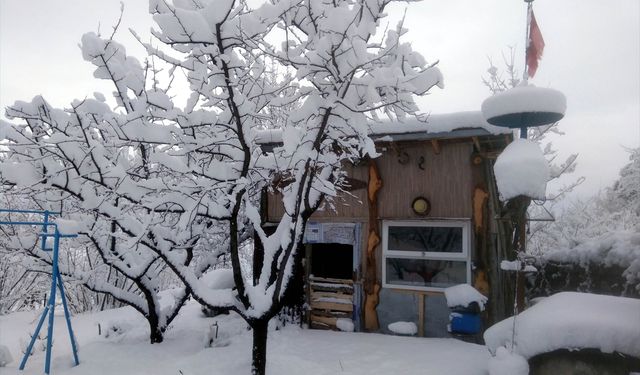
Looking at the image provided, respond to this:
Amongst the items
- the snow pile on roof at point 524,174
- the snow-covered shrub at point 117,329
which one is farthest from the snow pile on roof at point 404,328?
the snow-covered shrub at point 117,329

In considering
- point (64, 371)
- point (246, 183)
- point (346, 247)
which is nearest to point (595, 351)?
point (246, 183)

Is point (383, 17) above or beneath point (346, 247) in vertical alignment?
above

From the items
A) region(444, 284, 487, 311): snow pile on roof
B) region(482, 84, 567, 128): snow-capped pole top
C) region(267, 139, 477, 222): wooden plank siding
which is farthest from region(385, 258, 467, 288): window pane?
region(482, 84, 567, 128): snow-capped pole top

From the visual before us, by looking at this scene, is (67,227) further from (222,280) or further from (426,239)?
(426,239)

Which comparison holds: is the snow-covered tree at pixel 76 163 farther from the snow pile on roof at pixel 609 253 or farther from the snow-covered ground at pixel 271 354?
the snow pile on roof at pixel 609 253

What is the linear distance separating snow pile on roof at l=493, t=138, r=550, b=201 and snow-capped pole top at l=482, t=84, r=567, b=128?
0.42 m

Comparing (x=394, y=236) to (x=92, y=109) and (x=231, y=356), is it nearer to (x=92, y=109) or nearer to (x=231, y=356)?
(x=231, y=356)

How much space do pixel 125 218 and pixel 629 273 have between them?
9.25 meters

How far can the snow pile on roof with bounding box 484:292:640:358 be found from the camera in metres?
4.41

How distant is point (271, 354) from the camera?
6809 mm

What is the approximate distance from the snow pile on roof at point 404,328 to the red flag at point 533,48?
4881 millimetres

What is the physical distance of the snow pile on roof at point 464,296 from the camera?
7355 mm

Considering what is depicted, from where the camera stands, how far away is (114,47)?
589cm

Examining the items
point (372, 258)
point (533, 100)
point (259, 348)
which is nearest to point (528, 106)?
point (533, 100)
